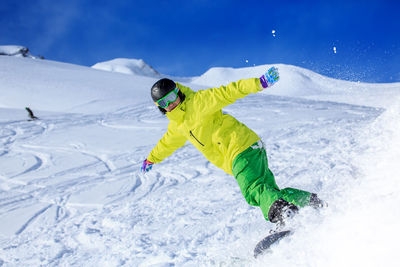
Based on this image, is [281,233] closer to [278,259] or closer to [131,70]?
[278,259]

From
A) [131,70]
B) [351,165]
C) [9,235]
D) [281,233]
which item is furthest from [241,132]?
[131,70]

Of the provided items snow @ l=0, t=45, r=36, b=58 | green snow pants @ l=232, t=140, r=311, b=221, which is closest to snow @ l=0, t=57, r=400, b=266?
green snow pants @ l=232, t=140, r=311, b=221

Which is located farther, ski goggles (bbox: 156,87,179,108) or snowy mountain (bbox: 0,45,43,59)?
snowy mountain (bbox: 0,45,43,59)

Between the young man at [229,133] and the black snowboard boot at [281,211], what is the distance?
2.3 inches

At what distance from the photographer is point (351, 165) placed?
4625 mm

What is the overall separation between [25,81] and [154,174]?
20865mm

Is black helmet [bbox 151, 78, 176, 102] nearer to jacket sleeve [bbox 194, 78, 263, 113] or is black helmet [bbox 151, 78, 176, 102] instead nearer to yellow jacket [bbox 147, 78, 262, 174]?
yellow jacket [bbox 147, 78, 262, 174]

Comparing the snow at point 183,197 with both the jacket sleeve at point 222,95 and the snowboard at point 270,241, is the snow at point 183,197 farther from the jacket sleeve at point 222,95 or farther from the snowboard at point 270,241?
the jacket sleeve at point 222,95

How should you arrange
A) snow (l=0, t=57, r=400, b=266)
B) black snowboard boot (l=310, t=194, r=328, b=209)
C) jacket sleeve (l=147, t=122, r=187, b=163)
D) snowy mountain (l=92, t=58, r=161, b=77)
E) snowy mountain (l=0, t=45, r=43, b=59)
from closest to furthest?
snow (l=0, t=57, r=400, b=266), black snowboard boot (l=310, t=194, r=328, b=209), jacket sleeve (l=147, t=122, r=187, b=163), snowy mountain (l=0, t=45, r=43, b=59), snowy mountain (l=92, t=58, r=161, b=77)

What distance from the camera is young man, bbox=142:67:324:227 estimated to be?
256cm

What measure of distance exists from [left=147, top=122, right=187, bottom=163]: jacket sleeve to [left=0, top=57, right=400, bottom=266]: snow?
880mm

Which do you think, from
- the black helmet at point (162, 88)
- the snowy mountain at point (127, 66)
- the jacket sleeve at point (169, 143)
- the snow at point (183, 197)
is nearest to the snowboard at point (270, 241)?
the snow at point (183, 197)

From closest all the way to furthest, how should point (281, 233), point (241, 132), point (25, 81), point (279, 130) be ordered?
point (281, 233), point (241, 132), point (279, 130), point (25, 81)

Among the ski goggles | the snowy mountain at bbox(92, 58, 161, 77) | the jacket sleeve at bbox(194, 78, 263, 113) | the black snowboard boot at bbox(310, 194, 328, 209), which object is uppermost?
the snowy mountain at bbox(92, 58, 161, 77)
